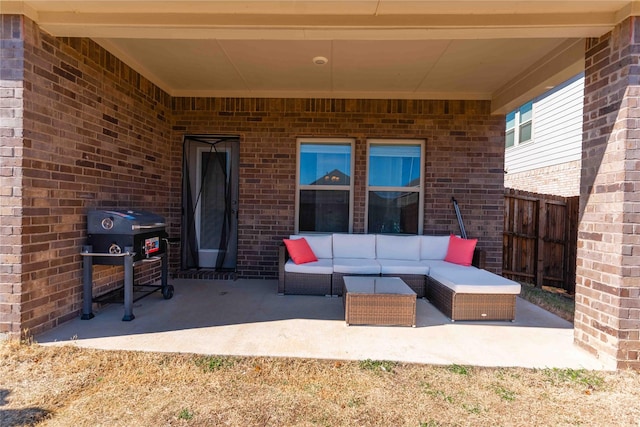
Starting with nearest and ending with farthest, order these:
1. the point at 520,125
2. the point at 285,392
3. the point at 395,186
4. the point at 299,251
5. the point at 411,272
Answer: the point at 285,392 < the point at 411,272 < the point at 299,251 < the point at 395,186 < the point at 520,125

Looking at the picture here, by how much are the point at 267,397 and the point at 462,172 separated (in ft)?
15.2

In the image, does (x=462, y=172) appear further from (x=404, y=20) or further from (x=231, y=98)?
(x=231, y=98)

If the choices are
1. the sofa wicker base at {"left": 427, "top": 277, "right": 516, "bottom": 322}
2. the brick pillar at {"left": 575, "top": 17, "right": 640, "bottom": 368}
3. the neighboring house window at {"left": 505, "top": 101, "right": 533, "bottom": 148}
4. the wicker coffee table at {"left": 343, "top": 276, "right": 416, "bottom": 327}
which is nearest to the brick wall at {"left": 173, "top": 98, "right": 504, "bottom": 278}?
the sofa wicker base at {"left": 427, "top": 277, "right": 516, "bottom": 322}

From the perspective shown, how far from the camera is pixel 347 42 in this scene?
369 cm

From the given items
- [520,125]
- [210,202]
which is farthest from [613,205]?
[520,125]

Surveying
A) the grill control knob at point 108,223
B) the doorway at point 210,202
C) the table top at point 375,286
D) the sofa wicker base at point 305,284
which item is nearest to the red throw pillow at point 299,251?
the sofa wicker base at point 305,284

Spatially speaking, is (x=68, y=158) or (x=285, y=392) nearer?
(x=285, y=392)

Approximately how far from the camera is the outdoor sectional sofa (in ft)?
11.9

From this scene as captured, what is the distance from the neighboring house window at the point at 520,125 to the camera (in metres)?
9.70

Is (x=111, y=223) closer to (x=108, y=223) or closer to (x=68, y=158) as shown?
(x=108, y=223)

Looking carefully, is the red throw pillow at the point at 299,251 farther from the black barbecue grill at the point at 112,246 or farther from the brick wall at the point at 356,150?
the black barbecue grill at the point at 112,246

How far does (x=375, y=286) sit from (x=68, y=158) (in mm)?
3454

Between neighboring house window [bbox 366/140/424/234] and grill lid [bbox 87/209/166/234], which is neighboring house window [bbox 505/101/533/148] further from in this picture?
grill lid [bbox 87/209/166/234]

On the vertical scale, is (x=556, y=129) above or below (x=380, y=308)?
above
